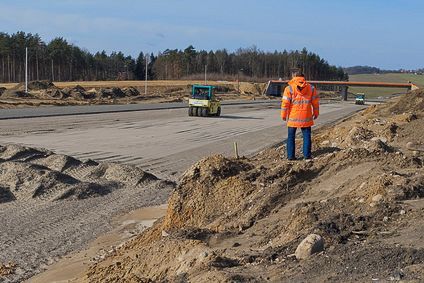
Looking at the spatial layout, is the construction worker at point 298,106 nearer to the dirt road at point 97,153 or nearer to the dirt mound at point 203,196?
the dirt mound at point 203,196

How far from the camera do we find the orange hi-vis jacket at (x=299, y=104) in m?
10.9

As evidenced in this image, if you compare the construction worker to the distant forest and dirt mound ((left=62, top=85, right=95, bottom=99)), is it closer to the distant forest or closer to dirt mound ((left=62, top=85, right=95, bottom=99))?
dirt mound ((left=62, top=85, right=95, bottom=99))

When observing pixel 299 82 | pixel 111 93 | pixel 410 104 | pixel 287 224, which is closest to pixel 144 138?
pixel 299 82

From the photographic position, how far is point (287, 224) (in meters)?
6.35

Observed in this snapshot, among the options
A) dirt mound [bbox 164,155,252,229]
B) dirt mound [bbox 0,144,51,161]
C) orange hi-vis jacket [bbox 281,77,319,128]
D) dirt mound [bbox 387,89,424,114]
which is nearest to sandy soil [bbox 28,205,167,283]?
dirt mound [bbox 164,155,252,229]

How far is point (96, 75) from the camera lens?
436 ft

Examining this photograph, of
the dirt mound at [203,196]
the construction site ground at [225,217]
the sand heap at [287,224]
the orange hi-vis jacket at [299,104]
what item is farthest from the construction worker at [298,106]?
the dirt mound at [203,196]

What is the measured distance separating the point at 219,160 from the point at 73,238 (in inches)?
92.4

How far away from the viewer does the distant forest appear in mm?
109875

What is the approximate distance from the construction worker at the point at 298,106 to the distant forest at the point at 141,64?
101 m

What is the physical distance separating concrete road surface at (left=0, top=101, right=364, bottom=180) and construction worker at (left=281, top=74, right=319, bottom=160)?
14.8ft

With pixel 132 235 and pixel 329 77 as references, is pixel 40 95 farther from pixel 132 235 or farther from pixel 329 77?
pixel 329 77

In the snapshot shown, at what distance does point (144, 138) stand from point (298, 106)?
555 inches

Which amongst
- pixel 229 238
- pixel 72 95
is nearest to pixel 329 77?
pixel 72 95
